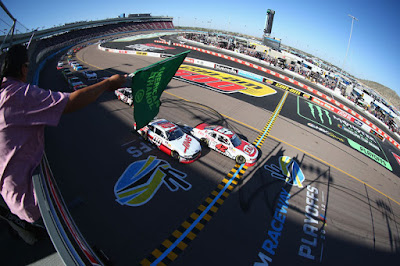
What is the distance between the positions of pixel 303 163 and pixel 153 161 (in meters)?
10.2

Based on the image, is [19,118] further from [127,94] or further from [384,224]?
[127,94]

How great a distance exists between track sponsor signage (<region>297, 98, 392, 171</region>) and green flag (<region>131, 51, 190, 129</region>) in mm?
19030

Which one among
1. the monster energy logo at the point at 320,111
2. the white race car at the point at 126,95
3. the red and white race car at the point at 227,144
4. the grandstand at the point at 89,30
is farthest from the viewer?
the grandstand at the point at 89,30

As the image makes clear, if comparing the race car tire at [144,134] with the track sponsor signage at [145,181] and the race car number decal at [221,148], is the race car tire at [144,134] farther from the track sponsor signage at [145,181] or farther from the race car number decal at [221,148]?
the race car number decal at [221,148]

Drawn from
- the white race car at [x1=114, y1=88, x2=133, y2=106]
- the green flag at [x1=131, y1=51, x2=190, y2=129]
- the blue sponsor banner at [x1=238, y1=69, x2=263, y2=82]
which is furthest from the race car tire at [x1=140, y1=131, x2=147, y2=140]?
the blue sponsor banner at [x1=238, y1=69, x2=263, y2=82]

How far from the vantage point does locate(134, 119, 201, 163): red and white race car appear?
11.8 metres

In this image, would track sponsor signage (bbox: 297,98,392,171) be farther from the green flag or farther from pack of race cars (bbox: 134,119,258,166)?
the green flag

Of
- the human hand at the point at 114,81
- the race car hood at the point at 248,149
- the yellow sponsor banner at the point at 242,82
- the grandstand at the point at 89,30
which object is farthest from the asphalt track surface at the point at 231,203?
the grandstand at the point at 89,30

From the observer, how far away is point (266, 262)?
758cm

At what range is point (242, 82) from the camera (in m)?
29.6

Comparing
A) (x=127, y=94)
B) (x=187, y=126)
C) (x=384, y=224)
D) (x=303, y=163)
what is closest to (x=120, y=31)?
(x=127, y=94)

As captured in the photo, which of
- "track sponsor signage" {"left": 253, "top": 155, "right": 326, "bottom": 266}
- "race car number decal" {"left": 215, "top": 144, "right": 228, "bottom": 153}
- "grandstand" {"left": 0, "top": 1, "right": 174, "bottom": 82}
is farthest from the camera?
"grandstand" {"left": 0, "top": 1, "right": 174, "bottom": 82}

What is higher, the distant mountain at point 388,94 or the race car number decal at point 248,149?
the race car number decal at point 248,149

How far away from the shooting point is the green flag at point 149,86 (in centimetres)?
447
